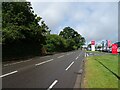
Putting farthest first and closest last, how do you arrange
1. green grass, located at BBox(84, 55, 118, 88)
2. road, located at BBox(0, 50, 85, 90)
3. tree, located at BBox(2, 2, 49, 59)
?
1. tree, located at BBox(2, 2, 49, 59)
2. road, located at BBox(0, 50, 85, 90)
3. green grass, located at BBox(84, 55, 118, 88)

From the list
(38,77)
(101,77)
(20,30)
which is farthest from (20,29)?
(101,77)

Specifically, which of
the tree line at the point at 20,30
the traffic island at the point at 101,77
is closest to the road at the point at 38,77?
the traffic island at the point at 101,77

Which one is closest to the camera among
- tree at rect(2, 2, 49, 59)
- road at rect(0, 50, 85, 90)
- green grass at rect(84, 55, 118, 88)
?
green grass at rect(84, 55, 118, 88)

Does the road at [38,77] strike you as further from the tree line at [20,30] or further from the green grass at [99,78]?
the tree line at [20,30]

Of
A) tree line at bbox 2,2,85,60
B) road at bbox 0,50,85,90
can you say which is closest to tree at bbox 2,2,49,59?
tree line at bbox 2,2,85,60

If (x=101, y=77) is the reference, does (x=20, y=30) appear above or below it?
above

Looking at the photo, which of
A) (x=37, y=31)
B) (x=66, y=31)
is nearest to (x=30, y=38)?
(x=37, y=31)

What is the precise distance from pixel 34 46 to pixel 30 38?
552cm

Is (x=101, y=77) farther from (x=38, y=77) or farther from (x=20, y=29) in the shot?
(x=20, y=29)

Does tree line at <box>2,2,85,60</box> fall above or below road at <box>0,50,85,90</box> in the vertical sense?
above

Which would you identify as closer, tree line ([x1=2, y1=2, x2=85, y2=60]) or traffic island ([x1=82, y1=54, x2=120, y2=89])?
traffic island ([x1=82, y1=54, x2=120, y2=89])

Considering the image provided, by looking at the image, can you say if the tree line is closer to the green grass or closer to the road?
the road

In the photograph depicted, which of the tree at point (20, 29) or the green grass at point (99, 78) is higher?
the tree at point (20, 29)

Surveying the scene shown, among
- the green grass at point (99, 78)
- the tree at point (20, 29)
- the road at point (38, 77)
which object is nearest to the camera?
the green grass at point (99, 78)
